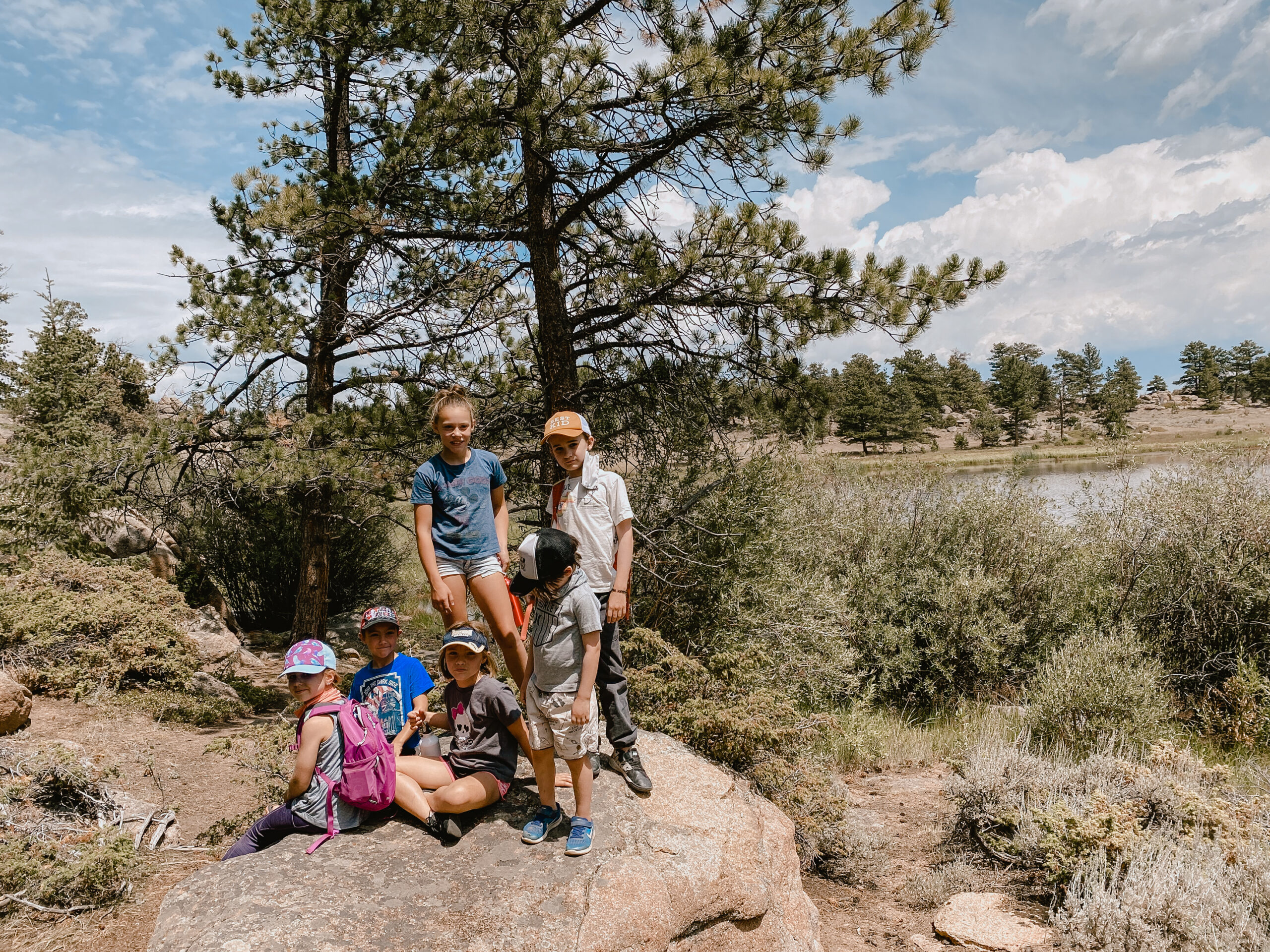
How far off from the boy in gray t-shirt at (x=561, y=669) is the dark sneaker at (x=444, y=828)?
0.30 meters

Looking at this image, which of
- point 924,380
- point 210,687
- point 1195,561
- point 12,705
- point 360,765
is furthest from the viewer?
point 924,380

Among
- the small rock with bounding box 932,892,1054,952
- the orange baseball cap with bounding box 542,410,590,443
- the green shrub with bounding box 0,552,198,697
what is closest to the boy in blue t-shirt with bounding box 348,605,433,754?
the orange baseball cap with bounding box 542,410,590,443

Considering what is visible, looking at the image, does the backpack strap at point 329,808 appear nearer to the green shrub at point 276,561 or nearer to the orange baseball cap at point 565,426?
the orange baseball cap at point 565,426

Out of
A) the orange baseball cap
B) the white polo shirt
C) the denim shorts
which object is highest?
the orange baseball cap

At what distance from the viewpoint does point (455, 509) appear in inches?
161

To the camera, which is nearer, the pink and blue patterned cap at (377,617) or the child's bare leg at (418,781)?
the child's bare leg at (418,781)

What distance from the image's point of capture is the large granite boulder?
2.73 m

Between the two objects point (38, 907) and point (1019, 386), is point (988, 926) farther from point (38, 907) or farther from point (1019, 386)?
point (1019, 386)

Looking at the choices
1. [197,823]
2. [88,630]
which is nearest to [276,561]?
[88,630]

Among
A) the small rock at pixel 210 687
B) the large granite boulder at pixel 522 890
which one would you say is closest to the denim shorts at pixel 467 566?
the large granite boulder at pixel 522 890

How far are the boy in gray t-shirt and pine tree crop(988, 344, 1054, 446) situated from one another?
6933cm

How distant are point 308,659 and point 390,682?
2.08 ft

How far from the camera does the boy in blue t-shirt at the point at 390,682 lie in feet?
12.5

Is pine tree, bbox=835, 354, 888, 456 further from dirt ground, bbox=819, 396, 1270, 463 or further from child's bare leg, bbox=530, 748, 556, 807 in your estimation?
child's bare leg, bbox=530, 748, 556, 807
